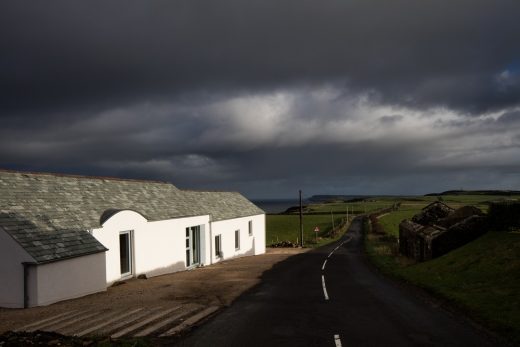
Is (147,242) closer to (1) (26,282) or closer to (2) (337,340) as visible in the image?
(1) (26,282)

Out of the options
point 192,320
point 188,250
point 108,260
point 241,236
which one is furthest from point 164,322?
point 241,236

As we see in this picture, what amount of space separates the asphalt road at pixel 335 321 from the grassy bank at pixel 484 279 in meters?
0.71

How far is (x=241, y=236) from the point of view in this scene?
131 feet

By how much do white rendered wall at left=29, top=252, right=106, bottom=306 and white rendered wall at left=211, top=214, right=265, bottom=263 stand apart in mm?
14759

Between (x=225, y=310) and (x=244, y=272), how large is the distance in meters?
11.1

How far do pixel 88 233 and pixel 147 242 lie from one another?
5.18m

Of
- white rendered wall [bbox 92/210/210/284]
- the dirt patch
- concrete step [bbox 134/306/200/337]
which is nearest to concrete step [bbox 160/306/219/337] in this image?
concrete step [bbox 134/306/200/337]

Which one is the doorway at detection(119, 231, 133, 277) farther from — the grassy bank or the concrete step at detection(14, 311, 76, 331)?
the grassy bank

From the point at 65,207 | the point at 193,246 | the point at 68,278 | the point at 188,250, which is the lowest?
the point at 188,250

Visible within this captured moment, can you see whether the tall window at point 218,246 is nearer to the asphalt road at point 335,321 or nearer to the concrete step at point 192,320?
the asphalt road at point 335,321

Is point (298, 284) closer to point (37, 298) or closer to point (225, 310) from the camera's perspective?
point (225, 310)

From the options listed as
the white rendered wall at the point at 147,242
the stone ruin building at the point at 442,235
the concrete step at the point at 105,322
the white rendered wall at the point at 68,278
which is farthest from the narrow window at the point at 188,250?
the concrete step at the point at 105,322

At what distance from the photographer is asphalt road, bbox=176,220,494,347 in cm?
931

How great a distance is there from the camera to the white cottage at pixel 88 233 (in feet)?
48.2
